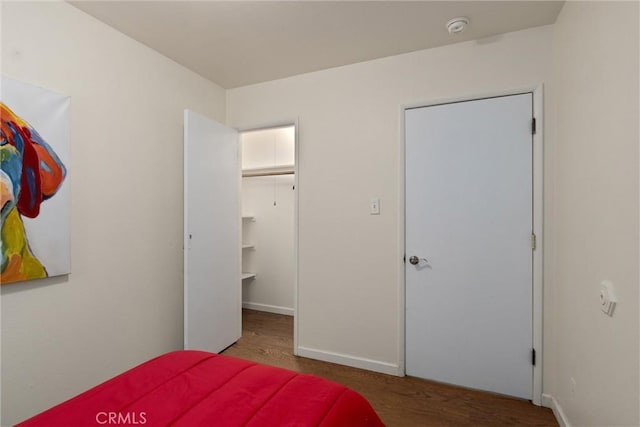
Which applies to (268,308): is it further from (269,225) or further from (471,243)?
(471,243)

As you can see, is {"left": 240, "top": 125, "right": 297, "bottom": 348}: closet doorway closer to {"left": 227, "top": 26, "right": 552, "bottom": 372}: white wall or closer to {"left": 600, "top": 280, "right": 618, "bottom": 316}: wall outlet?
{"left": 227, "top": 26, "right": 552, "bottom": 372}: white wall

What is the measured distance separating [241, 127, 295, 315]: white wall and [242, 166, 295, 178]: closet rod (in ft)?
0.22

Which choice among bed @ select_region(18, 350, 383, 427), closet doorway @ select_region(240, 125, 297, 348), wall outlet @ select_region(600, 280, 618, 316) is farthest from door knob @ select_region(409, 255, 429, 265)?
closet doorway @ select_region(240, 125, 297, 348)

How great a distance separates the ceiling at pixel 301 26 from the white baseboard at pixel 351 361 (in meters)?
2.43

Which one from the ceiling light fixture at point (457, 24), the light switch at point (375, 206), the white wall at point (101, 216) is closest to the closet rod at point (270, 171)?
the white wall at point (101, 216)

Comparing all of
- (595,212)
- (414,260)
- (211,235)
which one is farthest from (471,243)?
(211,235)

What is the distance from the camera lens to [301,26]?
2.07 m

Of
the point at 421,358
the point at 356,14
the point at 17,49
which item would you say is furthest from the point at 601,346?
the point at 17,49

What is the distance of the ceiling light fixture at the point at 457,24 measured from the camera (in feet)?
6.43

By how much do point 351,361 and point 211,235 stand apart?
1.58 meters

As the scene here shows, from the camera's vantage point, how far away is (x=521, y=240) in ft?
6.89

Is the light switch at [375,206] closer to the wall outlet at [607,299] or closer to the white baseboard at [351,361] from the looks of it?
the white baseboard at [351,361]

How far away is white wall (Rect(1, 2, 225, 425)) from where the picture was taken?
165 centimetres

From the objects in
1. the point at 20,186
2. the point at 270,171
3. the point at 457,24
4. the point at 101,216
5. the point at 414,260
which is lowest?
the point at 414,260
